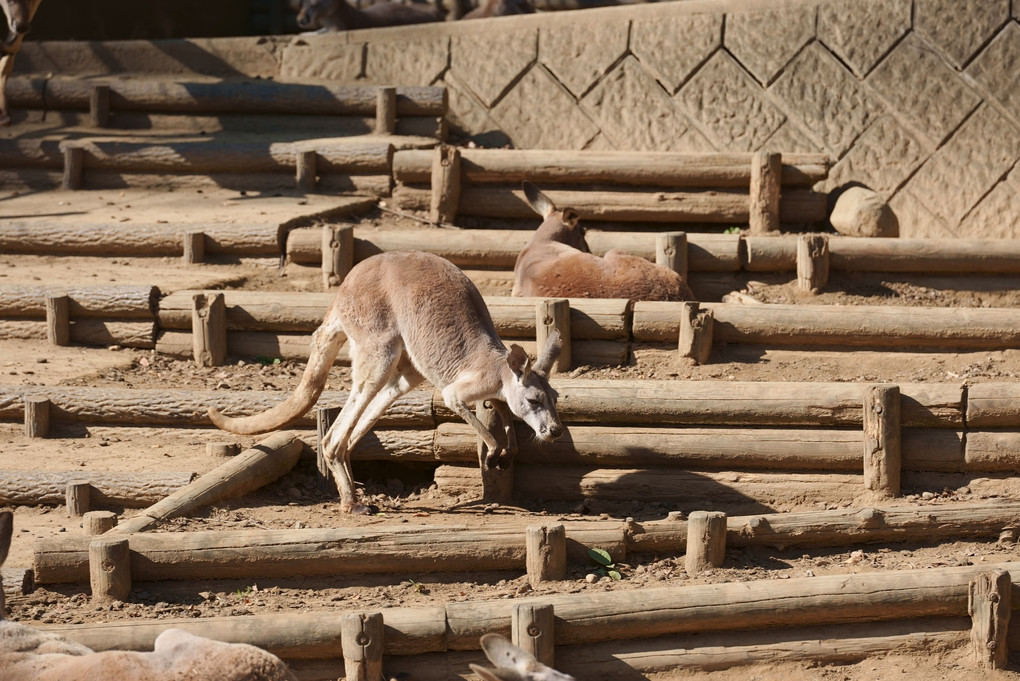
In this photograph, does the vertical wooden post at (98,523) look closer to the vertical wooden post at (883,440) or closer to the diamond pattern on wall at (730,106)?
the vertical wooden post at (883,440)

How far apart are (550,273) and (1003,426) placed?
328 cm

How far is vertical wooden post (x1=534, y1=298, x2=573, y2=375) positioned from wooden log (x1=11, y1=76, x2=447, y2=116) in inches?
176

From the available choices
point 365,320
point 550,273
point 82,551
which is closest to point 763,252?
point 550,273

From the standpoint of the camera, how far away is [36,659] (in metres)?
4.45

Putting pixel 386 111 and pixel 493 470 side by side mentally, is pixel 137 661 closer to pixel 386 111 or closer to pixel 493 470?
pixel 493 470

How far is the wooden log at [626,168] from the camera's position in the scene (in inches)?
415

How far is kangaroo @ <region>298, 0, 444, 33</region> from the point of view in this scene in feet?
48.5

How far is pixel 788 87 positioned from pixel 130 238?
5.87 m

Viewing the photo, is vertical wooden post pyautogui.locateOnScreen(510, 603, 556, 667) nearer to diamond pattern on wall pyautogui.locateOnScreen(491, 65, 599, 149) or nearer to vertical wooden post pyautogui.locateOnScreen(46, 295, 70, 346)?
vertical wooden post pyautogui.locateOnScreen(46, 295, 70, 346)

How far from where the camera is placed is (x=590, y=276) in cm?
909

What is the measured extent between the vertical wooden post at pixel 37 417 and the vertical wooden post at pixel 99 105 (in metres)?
5.72

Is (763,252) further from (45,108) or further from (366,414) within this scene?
(45,108)

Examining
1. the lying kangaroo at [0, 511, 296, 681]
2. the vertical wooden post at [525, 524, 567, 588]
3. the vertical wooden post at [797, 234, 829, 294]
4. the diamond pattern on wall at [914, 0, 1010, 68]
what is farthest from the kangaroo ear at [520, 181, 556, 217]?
the lying kangaroo at [0, 511, 296, 681]

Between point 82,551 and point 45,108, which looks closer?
point 82,551
